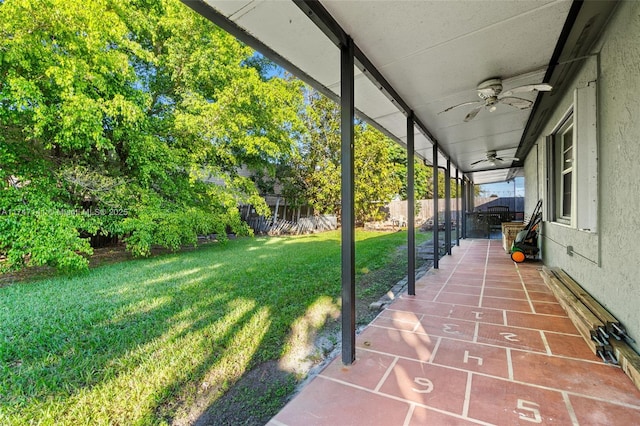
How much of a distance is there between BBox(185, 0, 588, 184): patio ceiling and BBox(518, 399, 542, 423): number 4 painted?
2.34 m

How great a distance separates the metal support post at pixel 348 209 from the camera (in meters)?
1.97

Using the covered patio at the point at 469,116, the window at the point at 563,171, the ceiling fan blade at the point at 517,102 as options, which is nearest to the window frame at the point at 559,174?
the window at the point at 563,171

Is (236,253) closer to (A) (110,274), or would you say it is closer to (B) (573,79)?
(A) (110,274)

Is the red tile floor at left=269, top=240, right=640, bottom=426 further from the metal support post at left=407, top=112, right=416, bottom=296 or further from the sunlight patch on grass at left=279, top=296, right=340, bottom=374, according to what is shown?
the metal support post at left=407, top=112, right=416, bottom=296

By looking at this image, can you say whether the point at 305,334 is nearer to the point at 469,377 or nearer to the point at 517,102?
the point at 469,377

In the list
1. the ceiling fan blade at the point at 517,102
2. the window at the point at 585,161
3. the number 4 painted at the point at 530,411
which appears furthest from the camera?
the ceiling fan blade at the point at 517,102

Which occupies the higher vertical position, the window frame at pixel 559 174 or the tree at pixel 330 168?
the tree at pixel 330 168

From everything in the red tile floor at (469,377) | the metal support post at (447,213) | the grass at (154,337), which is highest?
the metal support post at (447,213)

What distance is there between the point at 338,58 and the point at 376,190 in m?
11.2

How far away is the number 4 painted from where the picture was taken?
143cm

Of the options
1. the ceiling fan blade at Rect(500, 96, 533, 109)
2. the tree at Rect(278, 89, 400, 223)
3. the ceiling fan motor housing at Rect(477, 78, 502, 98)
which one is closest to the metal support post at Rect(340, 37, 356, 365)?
the ceiling fan motor housing at Rect(477, 78, 502, 98)

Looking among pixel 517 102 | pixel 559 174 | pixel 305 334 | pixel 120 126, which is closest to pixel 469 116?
pixel 517 102

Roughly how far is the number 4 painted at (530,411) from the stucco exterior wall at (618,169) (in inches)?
38.0

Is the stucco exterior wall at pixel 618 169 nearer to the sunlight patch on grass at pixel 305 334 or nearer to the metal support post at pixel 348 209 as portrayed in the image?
the metal support post at pixel 348 209
